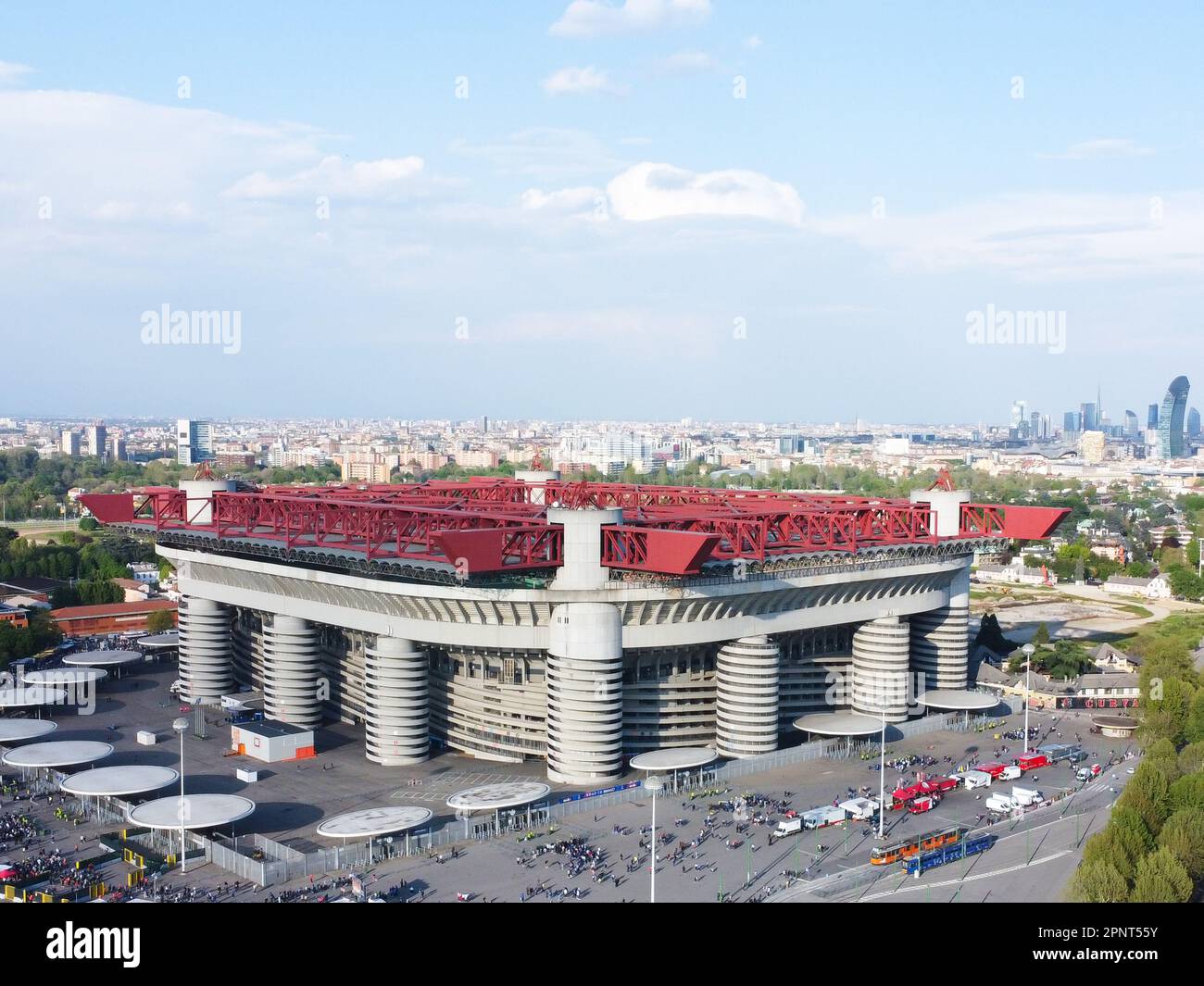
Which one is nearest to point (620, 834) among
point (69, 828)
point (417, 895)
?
point (417, 895)

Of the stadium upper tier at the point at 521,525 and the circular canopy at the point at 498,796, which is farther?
the stadium upper tier at the point at 521,525

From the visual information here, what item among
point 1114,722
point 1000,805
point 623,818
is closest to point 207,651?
point 623,818


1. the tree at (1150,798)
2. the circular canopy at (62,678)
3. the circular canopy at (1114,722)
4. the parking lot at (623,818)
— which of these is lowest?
the parking lot at (623,818)

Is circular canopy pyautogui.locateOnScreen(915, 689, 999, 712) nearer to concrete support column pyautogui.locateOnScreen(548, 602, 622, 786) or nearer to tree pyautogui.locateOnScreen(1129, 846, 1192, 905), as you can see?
concrete support column pyautogui.locateOnScreen(548, 602, 622, 786)

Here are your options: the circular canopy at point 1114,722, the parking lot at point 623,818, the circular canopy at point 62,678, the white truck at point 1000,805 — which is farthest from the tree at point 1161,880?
the circular canopy at point 62,678

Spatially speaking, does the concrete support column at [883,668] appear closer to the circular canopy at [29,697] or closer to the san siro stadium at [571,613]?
the san siro stadium at [571,613]

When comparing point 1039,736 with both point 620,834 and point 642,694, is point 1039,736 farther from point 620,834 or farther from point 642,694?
point 620,834
